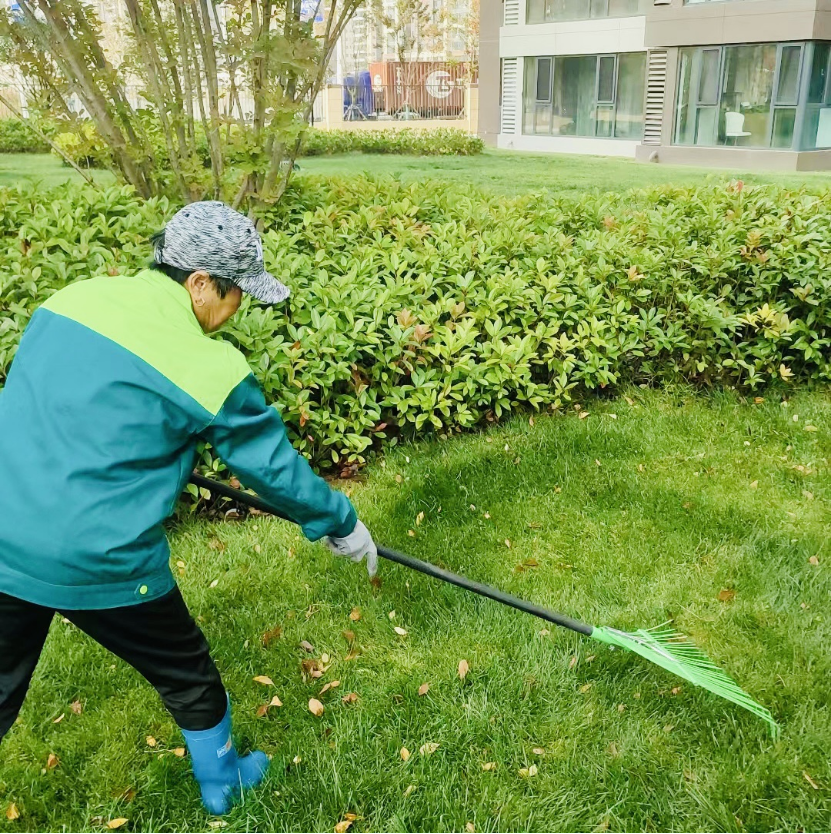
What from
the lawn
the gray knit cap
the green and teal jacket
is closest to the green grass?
the green and teal jacket

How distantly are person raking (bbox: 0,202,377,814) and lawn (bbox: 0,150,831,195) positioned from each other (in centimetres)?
1103

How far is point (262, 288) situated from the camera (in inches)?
88.9

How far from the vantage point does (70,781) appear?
2.52 m

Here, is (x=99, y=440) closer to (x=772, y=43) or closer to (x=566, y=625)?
(x=566, y=625)

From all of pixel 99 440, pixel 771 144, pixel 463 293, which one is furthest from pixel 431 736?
pixel 771 144

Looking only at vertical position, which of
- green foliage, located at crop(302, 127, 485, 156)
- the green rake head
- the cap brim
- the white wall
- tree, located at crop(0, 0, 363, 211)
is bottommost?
the green rake head

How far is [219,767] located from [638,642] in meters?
1.36

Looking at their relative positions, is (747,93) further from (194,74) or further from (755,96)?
(194,74)

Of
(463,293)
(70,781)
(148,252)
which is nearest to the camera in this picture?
(70,781)

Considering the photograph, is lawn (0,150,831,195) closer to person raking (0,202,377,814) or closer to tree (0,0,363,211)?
tree (0,0,363,211)

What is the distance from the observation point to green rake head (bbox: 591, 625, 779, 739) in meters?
2.65

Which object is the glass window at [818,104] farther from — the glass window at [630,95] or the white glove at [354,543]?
the white glove at [354,543]

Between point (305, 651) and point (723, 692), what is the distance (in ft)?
4.58

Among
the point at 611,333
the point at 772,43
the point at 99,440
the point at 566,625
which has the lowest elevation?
the point at 566,625
